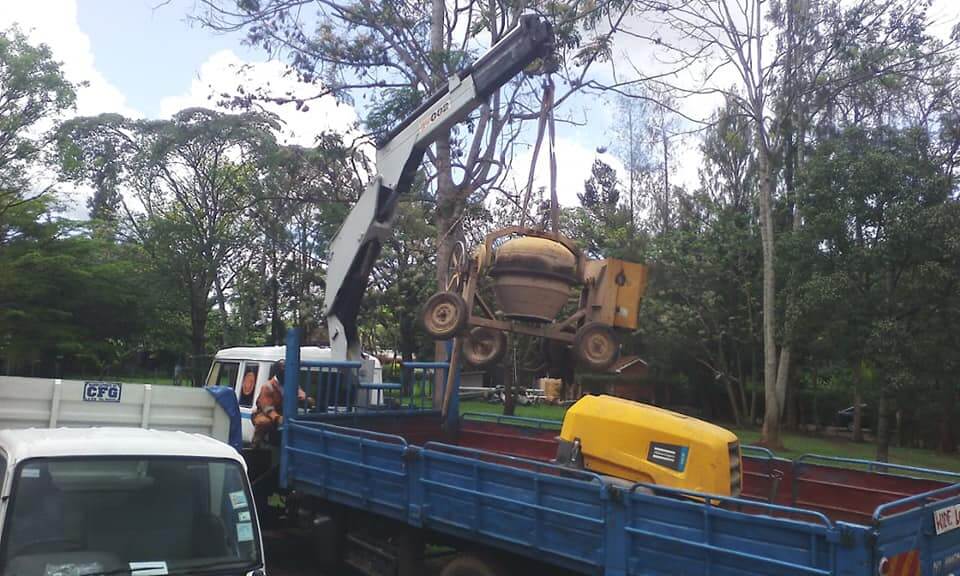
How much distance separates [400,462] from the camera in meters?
6.16

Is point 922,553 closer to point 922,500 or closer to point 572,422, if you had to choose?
point 922,500

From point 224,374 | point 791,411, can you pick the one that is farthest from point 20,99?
point 791,411

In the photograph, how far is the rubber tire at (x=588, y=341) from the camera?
7.02m

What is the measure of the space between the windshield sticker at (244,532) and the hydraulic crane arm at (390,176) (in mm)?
5577

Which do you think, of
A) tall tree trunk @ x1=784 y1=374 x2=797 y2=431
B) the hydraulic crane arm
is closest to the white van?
the hydraulic crane arm

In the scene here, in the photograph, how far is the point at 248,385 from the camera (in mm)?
10195

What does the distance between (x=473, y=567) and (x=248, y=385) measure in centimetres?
546

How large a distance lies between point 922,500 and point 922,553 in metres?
0.37

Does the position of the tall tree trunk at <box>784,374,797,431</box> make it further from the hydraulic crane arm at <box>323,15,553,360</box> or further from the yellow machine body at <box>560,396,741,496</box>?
the yellow machine body at <box>560,396,741,496</box>

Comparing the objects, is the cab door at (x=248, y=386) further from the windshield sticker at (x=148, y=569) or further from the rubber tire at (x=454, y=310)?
the windshield sticker at (x=148, y=569)

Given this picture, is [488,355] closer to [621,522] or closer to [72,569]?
[621,522]

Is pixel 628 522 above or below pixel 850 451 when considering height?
above

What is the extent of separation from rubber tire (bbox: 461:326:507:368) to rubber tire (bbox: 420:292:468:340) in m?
0.58

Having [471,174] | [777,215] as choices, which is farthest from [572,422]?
[777,215]
